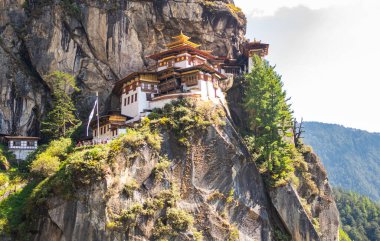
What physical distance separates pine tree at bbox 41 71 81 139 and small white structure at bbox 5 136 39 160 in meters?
1.93

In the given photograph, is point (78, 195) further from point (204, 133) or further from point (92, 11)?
point (92, 11)

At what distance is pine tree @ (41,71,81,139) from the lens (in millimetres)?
53812

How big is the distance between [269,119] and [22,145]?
97.1 feet

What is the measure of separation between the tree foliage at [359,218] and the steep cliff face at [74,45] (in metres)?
95.9

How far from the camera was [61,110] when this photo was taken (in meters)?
54.2

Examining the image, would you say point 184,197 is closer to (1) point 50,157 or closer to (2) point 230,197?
(2) point 230,197

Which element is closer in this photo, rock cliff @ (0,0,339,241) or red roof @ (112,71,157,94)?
rock cliff @ (0,0,339,241)

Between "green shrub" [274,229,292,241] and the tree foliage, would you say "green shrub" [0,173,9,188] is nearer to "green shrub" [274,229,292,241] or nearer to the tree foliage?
"green shrub" [274,229,292,241]

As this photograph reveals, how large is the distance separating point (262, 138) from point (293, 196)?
748 cm

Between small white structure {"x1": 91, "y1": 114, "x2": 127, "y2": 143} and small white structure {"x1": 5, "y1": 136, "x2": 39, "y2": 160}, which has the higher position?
small white structure {"x1": 91, "y1": 114, "x2": 127, "y2": 143}

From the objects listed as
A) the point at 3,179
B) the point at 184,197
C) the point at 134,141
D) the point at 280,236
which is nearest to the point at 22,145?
the point at 3,179

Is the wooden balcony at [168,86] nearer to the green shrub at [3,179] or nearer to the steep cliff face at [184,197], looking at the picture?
the steep cliff face at [184,197]

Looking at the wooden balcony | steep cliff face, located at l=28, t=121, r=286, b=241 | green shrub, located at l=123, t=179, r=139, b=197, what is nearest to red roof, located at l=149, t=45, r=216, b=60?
the wooden balcony

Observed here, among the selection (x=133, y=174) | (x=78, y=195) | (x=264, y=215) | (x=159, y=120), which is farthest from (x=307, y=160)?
(x=78, y=195)
